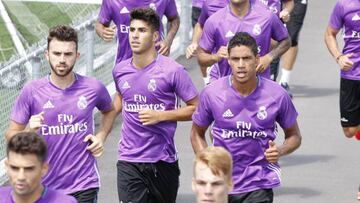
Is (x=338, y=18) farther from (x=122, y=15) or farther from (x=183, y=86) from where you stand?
(x=183, y=86)

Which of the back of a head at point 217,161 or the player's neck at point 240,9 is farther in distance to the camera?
the player's neck at point 240,9

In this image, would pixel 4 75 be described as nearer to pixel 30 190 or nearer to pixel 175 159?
pixel 175 159

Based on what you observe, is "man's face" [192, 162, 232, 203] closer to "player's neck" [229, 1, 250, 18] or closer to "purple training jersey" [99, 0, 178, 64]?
"player's neck" [229, 1, 250, 18]

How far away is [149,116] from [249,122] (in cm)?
126

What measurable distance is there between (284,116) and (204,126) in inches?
26.4

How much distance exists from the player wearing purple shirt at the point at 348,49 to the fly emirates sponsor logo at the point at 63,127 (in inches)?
164

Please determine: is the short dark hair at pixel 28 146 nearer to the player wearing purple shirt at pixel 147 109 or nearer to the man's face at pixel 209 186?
the man's face at pixel 209 186

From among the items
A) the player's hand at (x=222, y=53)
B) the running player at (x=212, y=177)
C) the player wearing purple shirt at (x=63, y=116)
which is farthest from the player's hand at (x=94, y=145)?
the running player at (x=212, y=177)

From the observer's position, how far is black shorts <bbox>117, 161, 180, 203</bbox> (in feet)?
37.2

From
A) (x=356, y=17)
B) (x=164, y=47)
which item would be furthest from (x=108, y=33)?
(x=356, y=17)

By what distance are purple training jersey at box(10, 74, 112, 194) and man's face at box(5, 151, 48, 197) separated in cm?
249

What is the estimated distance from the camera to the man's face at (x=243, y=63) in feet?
33.1

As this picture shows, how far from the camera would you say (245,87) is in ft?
33.6

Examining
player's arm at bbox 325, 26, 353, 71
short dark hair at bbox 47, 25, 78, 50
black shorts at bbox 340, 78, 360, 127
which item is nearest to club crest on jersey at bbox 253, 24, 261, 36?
player's arm at bbox 325, 26, 353, 71
